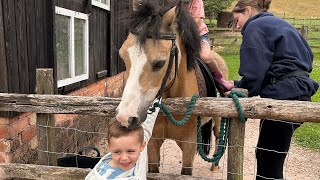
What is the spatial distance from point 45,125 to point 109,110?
0.63 metres

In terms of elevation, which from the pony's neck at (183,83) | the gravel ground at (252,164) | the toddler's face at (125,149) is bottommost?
the gravel ground at (252,164)

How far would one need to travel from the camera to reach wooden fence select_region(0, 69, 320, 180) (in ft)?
7.47

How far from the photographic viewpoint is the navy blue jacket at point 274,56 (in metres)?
2.39

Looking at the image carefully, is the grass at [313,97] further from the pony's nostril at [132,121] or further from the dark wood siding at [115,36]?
the pony's nostril at [132,121]

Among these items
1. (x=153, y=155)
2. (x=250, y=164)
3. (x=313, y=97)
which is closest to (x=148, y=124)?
(x=153, y=155)

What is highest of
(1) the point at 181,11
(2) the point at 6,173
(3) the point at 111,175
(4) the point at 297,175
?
(1) the point at 181,11

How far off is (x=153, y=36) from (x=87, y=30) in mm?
3285

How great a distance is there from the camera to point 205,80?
3182mm

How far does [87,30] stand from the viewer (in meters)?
5.17

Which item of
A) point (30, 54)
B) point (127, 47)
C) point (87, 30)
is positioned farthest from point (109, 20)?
point (127, 47)

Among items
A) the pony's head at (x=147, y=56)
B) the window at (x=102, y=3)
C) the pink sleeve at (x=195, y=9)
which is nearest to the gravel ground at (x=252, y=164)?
the pink sleeve at (x=195, y=9)

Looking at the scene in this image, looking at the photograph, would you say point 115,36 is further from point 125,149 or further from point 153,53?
point 125,149

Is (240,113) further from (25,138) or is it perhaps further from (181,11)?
(25,138)

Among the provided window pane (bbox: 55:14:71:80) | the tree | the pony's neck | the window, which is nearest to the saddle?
the pony's neck
